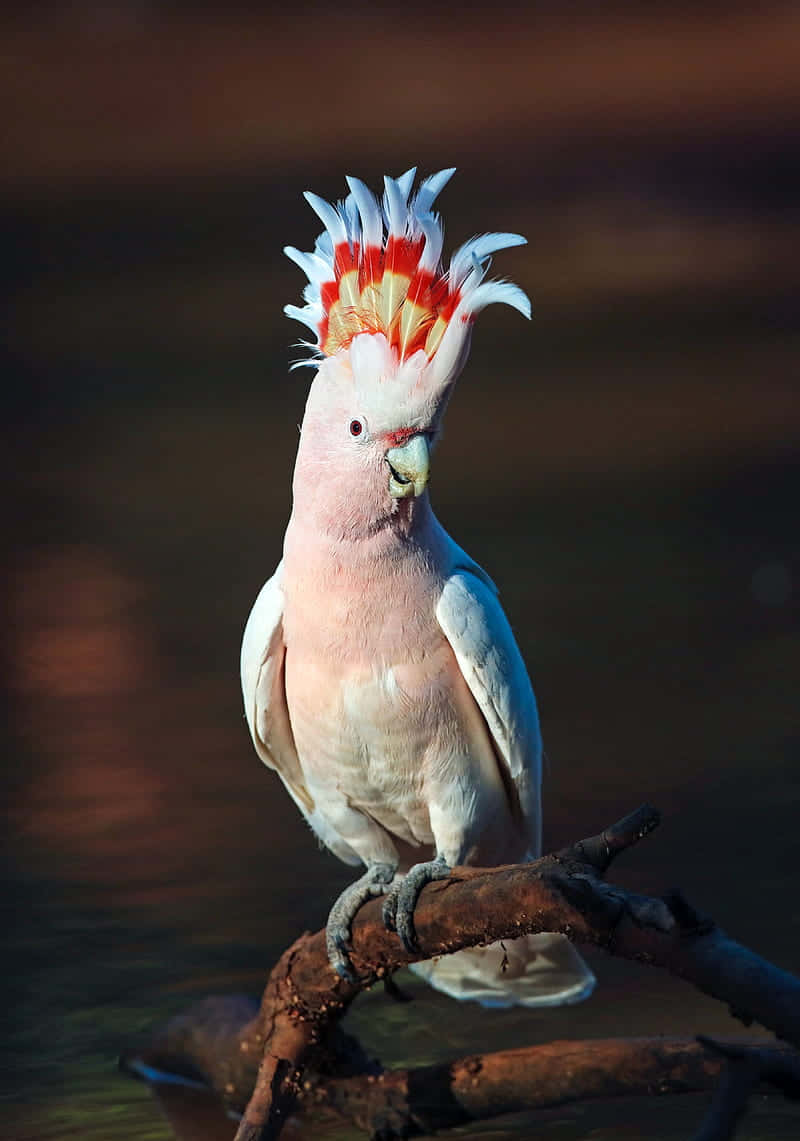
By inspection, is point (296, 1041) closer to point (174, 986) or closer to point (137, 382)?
point (174, 986)

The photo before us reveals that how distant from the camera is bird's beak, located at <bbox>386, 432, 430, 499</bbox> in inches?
69.1

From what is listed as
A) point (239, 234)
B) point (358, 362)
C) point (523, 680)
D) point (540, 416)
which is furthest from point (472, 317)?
point (239, 234)

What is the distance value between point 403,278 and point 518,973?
0.88m

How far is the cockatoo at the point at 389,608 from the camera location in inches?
70.2

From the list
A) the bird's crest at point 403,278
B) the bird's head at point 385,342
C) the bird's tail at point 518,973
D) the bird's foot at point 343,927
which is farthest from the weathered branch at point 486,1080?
the bird's crest at point 403,278

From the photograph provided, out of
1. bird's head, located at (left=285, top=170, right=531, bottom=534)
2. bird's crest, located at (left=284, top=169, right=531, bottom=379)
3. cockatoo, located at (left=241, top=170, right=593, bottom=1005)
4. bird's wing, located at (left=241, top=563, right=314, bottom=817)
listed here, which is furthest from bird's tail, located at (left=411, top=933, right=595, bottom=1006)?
bird's crest, located at (left=284, top=169, right=531, bottom=379)

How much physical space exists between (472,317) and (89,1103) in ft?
4.08

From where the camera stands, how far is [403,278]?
1.80 meters

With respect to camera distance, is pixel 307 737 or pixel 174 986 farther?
pixel 174 986

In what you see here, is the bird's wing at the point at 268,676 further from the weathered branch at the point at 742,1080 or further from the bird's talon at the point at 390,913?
the weathered branch at the point at 742,1080

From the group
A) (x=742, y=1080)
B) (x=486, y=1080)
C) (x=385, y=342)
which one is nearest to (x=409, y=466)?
(x=385, y=342)

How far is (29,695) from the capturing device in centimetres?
385

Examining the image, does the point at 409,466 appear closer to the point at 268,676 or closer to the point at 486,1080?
the point at 268,676

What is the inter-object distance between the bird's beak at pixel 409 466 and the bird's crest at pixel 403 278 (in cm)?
8
